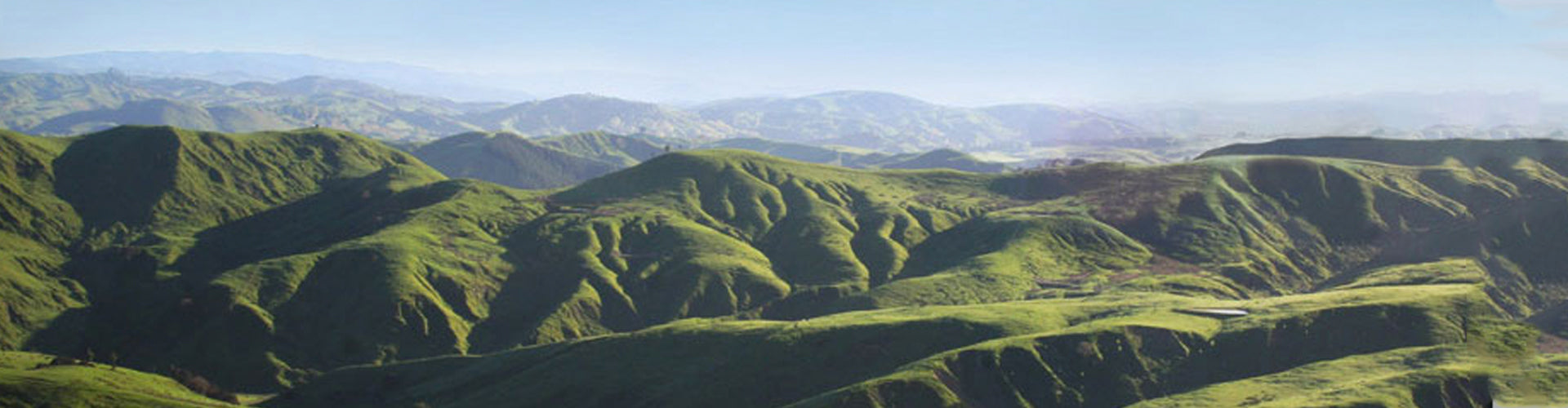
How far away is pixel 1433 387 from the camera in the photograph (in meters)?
191

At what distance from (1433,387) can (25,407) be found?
262140 millimetres

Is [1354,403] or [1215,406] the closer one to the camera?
[1354,403]

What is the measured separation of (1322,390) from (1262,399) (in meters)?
10.5

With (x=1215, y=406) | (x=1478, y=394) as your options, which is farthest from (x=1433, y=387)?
(x=1215, y=406)

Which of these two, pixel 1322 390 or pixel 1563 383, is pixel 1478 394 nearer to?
pixel 1563 383

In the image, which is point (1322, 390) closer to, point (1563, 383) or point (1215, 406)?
point (1215, 406)

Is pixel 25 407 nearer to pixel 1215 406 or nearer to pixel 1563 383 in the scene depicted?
pixel 1215 406

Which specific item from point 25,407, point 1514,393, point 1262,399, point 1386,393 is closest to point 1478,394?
point 1514,393

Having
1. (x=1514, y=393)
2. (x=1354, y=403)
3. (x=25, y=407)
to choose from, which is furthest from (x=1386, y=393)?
(x=25, y=407)

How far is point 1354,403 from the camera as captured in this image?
18000 cm

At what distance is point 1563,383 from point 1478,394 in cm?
1460

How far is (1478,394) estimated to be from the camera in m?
193

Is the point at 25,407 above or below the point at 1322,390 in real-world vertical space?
below

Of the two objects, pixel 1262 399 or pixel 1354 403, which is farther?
pixel 1262 399
